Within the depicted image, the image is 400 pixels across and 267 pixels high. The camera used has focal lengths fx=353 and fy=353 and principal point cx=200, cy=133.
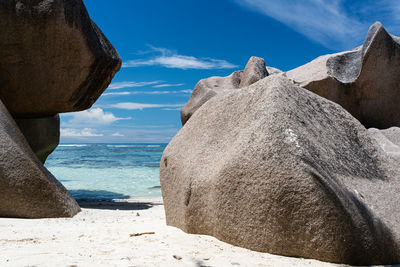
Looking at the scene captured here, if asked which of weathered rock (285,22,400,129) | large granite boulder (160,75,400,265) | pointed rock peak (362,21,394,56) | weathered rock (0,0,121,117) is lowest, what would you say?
large granite boulder (160,75,400,265)

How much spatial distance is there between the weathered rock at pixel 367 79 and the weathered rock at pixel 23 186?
14.9ft

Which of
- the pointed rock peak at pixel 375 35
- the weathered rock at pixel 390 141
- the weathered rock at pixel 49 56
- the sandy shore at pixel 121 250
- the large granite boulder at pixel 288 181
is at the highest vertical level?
the pointed rock peak at pixel 375 35

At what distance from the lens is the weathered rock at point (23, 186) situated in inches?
144

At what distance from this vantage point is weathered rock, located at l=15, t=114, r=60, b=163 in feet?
21.3

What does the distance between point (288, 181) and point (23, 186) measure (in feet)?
9.59

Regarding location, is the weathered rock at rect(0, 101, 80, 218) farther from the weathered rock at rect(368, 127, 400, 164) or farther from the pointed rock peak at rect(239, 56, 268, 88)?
the pointed rock peak at rect(239, 56, 268, 88)

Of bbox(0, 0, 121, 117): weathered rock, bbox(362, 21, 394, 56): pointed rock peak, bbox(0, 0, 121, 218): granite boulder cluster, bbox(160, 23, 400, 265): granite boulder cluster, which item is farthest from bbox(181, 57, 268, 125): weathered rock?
bbox(160, 23, 400, 265): granite boulder cluster

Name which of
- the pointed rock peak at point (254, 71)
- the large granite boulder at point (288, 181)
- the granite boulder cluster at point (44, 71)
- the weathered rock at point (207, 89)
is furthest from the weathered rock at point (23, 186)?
the weathered rock at point (207, 89)

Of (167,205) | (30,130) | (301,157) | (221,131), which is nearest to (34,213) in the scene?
(167,205)

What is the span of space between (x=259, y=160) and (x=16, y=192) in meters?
2.77

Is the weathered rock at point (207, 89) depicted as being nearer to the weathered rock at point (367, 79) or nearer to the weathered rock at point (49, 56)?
the weathered rock at point (367, 79)

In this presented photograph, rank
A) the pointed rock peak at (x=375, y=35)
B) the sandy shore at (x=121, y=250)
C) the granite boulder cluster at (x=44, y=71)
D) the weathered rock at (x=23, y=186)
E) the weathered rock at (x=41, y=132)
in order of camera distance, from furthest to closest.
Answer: the weathered rock at (x=41, y=132)
the pointed rock peak at (x=375, y=35)
the granite boulder cluster at (x=44, y=71)
the weathered rock at (x=23, y=186)
the sandy shore at (x=121, y=250)

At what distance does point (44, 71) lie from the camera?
513cm

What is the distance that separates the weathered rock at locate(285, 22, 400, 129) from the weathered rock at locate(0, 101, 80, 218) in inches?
179
